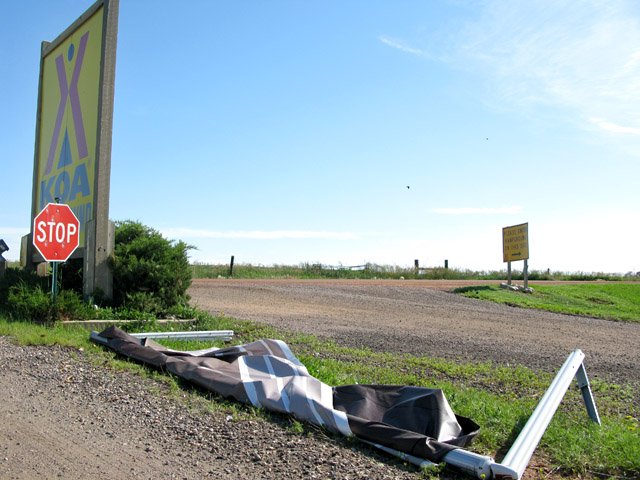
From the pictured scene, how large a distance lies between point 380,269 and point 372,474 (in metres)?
32.1

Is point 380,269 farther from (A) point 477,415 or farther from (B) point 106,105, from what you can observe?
(A) point 477,415

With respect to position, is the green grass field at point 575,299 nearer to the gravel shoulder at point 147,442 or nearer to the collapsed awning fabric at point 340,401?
the collapsed awning fabric at point 340,401

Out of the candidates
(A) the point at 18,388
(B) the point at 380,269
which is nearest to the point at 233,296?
(A) the point at 18,388

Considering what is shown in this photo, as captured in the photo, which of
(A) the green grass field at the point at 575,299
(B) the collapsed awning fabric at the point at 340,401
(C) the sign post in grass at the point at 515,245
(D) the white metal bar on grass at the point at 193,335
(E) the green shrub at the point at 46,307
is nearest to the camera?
(B) the collapsed awning fabric at the point at 340,401

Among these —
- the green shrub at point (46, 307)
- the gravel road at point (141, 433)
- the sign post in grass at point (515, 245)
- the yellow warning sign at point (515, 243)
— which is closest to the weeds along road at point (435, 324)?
Answer: the gravel road at point (141, 433)

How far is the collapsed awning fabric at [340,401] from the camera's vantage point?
416 cm

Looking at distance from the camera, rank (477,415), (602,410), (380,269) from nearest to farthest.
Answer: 1. (477,415)
2. (602,410)
3. (380,269)

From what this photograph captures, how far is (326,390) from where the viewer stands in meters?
4.99

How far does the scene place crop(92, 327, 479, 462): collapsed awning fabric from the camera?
416 cm

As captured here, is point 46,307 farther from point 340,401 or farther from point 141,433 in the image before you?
point 340,401

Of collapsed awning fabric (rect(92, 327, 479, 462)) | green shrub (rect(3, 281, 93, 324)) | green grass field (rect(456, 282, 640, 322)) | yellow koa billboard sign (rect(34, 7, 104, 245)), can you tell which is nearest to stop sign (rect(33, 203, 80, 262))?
green shrub (rect(3, 281, 93, 324))

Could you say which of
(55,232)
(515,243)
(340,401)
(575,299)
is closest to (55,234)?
(55,232)

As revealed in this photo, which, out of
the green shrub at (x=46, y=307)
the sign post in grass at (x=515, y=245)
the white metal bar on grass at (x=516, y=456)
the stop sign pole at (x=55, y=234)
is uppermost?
the sign post in grass at (x=515, y=245)

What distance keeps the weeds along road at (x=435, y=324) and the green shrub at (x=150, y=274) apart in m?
1.70
